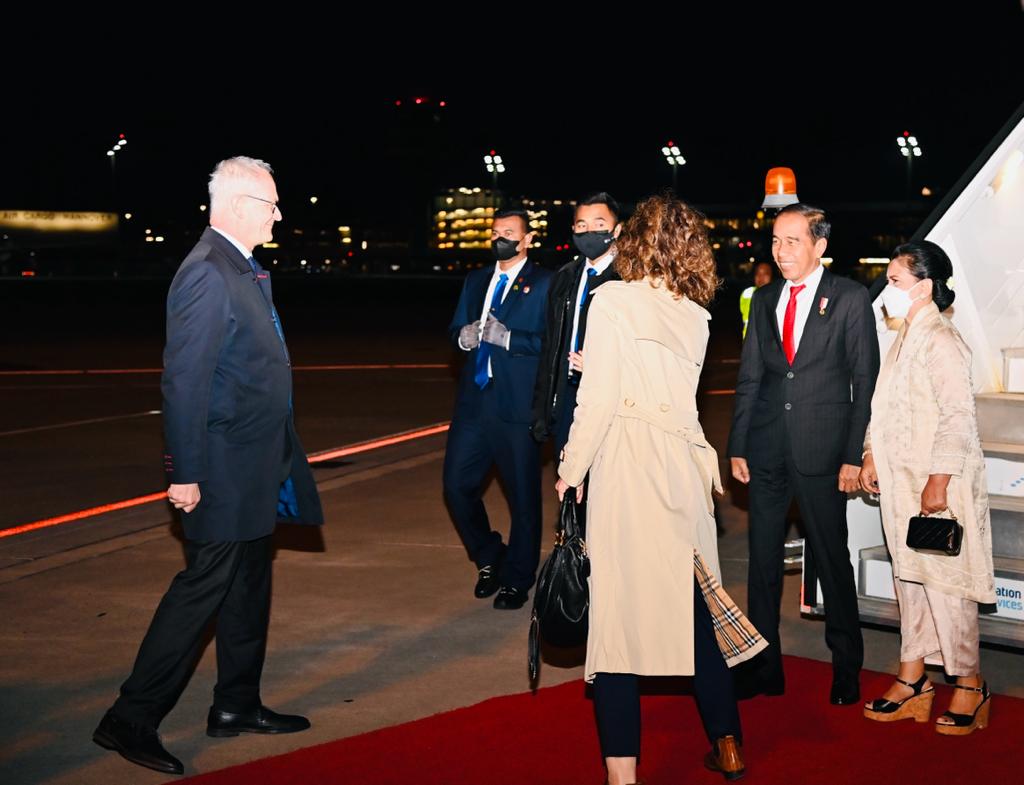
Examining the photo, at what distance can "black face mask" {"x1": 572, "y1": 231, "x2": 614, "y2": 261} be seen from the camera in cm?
608

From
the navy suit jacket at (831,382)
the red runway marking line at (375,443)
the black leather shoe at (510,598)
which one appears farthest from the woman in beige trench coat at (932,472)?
the red runway marking line at (375,443)

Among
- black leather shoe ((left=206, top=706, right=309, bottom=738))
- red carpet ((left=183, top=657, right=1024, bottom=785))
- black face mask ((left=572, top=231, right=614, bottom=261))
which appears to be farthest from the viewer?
black face mask ((left=572, top=231, right=614, bottom=261))

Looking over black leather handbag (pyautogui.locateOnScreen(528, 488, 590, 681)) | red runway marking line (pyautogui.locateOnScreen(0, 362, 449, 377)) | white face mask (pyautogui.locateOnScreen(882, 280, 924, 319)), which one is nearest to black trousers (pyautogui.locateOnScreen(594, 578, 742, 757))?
black leather handbag (pyautogui.locateOnScreen(528, 488, 590, 681))

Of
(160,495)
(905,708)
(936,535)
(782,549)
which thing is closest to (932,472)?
(936,535)

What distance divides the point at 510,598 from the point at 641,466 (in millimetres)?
2746

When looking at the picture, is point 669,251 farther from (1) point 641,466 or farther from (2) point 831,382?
(2) point 831,382

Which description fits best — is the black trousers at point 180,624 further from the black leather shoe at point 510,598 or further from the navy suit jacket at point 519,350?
the navy suit jacket at point 519,350

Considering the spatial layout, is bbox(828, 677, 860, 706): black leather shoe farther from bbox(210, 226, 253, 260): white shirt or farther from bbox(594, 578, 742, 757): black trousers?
bbox(210, 226, 253, 260): white shirt

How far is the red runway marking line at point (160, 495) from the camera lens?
8.64 metres

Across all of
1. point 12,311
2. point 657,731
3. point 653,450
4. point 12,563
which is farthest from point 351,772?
point 12,311

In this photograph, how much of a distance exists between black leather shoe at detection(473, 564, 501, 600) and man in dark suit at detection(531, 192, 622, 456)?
95 centimetres

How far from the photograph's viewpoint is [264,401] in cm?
467

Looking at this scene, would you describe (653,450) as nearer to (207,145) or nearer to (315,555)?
(315,555)

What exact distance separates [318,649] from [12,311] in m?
36.0
